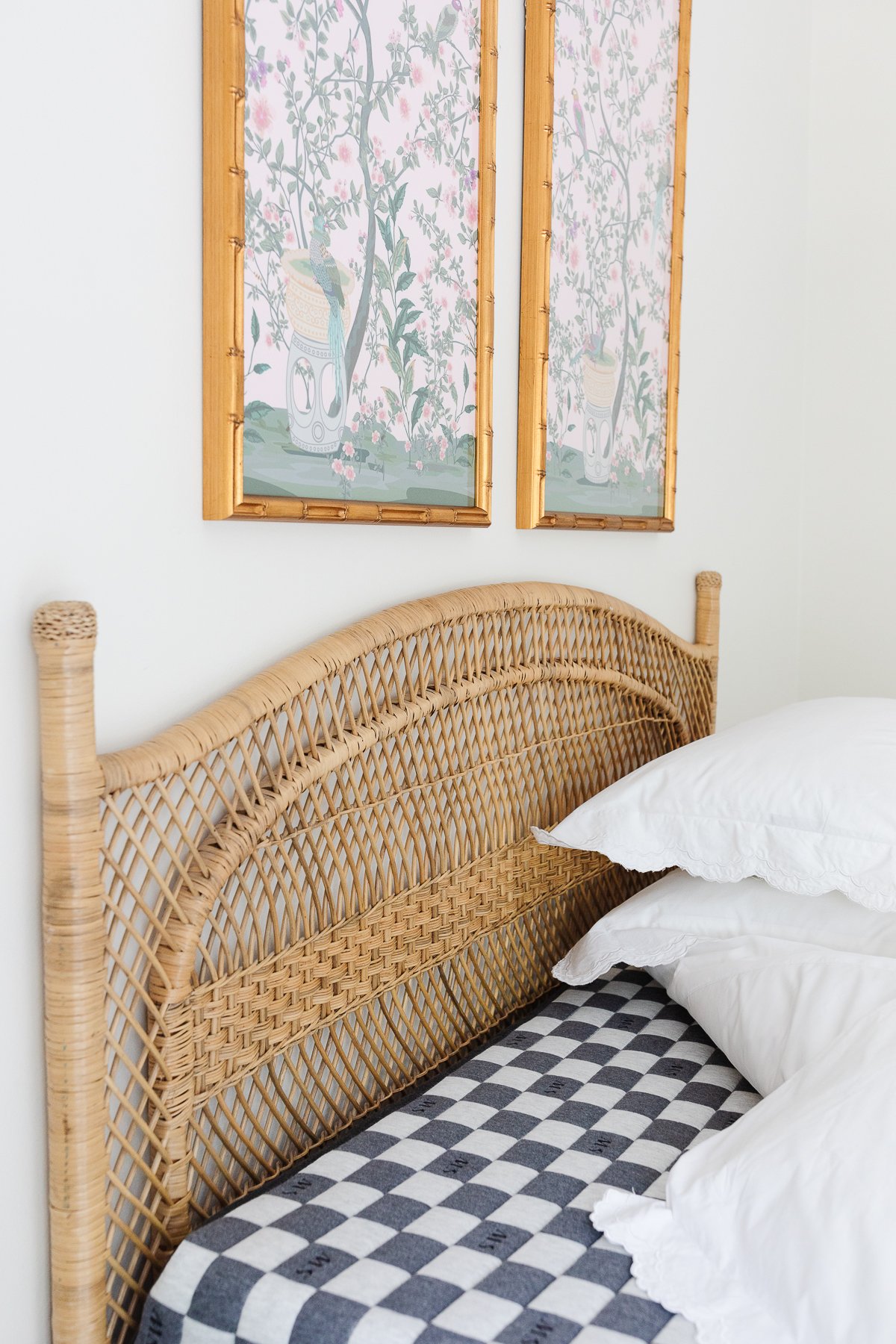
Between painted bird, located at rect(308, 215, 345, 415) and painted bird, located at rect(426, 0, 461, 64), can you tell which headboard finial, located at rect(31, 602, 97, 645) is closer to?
painted bird, located at rect(308, 215, 345, 415)

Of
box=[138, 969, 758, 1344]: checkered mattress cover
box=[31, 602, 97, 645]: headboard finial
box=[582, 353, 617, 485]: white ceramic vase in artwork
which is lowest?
box=[138, 969, 758, 1344]: checkered mattress cover

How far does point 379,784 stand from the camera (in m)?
1.30

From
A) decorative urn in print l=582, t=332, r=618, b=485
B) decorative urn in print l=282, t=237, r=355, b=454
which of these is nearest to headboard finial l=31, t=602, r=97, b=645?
decorative urn in print l=282, t=237, r=355, b=454

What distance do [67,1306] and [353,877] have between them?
18.3 inches

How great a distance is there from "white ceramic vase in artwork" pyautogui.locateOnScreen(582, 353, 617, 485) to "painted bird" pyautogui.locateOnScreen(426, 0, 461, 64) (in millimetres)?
483

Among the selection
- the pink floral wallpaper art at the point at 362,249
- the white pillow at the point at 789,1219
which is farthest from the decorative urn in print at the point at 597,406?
the white pillow at the point at 789,1219

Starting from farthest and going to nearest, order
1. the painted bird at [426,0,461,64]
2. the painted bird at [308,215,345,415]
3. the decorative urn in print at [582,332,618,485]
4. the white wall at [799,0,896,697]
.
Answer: the white wall at [799,0,896,697], the decorative urn in print at [582,332,618,485], the painted bird at [426,0,461,64], the painted bird at [308,215,345,415]

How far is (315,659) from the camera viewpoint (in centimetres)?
117

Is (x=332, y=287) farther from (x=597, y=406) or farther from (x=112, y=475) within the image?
(x=597, y=406)

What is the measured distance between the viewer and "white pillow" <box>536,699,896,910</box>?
4.45 ft

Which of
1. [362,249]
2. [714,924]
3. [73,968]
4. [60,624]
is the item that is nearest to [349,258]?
[362,249]

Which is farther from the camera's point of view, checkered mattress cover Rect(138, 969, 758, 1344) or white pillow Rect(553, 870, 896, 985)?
white pillow Rect(553, 870, 896, 985)

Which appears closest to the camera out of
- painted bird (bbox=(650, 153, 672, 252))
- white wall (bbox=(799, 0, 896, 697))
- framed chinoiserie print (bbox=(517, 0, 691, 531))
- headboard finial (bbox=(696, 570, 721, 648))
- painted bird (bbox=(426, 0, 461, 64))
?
painted bird (bbox=(426, 0, 461, 64))

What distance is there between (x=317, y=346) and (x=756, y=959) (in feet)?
2.62
